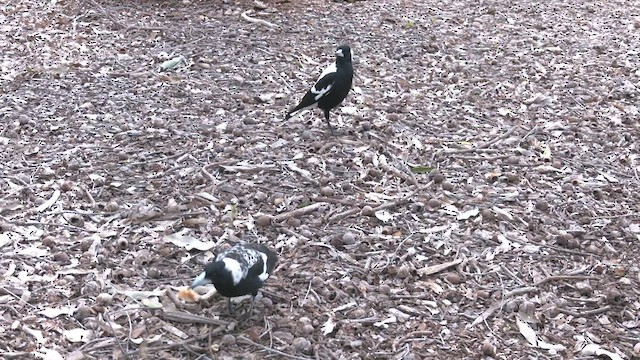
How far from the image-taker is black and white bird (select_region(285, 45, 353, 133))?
468 centimetres

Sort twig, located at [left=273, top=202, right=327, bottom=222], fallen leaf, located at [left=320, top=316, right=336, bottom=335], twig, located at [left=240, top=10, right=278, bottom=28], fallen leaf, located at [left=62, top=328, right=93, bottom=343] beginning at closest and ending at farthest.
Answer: fallen leaf, located at [left=62, top=328, right=93, bottom=343], fallen leaf, located at [left=320, top=316, right=336, bottom=335], twig, located at [left=273, top=202, right=327, bottom=222], twig, located at [left=240, top=10, right=278, bottom=28]

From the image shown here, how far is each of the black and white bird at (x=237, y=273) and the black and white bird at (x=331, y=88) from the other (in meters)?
1.84

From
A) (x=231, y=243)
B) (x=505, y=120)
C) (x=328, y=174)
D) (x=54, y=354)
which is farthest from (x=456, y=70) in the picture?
(x=54, y=354)

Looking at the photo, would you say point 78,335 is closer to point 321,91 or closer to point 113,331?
point 113,331

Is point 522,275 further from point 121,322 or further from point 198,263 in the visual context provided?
point 121,322

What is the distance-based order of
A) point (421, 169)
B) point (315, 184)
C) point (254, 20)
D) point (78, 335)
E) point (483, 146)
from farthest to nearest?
point (254, 20)
point (483, 146)
point (421, 169)
point (315, 184)
point (78, 335)

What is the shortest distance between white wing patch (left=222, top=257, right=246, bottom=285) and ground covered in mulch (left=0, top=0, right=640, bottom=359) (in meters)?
0.26

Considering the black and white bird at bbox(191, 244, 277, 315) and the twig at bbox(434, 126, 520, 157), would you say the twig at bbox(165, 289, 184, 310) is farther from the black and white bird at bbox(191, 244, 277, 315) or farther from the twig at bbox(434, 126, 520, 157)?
the twig at bbox(434, 126, 520, 157)

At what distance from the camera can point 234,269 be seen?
2.88m

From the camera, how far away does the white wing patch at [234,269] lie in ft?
9.42

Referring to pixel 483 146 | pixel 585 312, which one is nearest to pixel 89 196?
pixel 483 146

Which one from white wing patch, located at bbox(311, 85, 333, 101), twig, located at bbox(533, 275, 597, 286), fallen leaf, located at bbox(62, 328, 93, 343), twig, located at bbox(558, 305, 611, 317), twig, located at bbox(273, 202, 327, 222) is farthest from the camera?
white wing patch, located at bbox(311, 85, 333, 101)

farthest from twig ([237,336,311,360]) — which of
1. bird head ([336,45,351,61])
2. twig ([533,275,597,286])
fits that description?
bird head ([336,45,351,61])

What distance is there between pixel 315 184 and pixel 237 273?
1313mm
